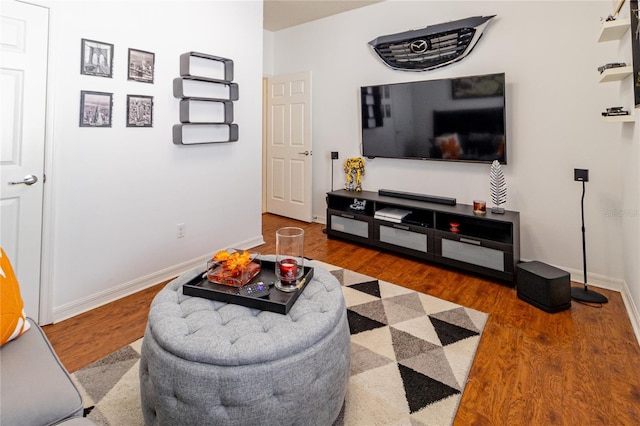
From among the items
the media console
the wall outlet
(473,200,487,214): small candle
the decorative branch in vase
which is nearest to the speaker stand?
the wall outlet

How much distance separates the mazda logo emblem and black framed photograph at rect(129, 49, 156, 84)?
2.45 meters

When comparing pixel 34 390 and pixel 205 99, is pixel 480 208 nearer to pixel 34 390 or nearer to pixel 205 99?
pixel 205 99

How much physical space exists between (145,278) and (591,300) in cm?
332

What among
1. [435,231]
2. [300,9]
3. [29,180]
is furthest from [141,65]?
[435,231]

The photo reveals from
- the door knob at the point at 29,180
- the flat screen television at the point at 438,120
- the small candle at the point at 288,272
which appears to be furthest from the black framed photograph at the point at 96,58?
the flat screen television at the point at 438,120

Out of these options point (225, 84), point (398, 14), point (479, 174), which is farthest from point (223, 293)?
point (398, 14)

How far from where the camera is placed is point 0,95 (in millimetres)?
1877

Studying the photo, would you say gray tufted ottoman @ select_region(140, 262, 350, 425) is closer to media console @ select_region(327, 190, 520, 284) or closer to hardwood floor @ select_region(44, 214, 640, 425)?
hardwood floor @ select_region(44, 214, 640, 425)

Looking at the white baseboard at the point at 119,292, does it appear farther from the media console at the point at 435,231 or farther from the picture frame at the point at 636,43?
the picture frame at the point at 636,43

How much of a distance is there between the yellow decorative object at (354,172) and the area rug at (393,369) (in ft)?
6.18

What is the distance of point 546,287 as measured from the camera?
2293 millimetres

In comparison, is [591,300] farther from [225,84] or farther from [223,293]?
[225,84]

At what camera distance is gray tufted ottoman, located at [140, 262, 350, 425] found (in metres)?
1.08

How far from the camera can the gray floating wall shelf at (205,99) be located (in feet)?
8.99
